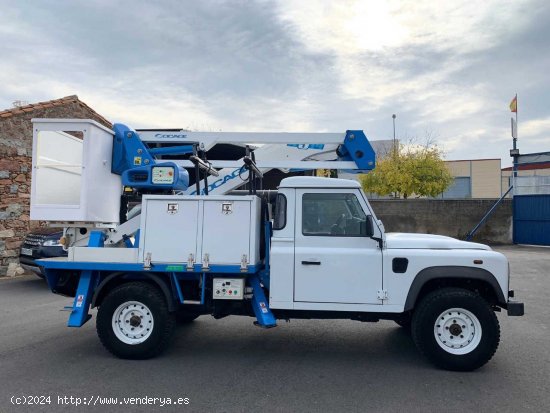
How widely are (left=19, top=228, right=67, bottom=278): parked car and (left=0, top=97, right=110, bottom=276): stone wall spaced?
1365 millimetres

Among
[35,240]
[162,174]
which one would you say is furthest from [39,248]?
[162,174]

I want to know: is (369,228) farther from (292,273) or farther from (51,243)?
(51,243)

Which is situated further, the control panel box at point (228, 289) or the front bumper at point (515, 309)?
the control panel box at point (228, 289)

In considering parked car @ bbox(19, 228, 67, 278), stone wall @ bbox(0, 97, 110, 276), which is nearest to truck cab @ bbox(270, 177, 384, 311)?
parked car @ bbox(19, 228, 67, 278)

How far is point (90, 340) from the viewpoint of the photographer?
6.27 m

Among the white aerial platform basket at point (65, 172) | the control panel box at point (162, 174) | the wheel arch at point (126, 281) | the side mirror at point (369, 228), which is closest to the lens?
the side mirror at point (369, 228)

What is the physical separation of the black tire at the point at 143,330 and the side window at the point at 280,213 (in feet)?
5.54

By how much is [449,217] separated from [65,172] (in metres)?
19.4

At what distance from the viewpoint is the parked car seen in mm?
10578

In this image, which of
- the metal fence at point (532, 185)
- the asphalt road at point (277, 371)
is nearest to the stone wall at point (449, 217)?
the metal fence at point (532, 185)

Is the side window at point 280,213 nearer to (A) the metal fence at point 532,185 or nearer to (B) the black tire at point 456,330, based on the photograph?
(B) the black tire at point 456,330

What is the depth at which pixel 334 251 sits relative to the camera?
17.3 ft

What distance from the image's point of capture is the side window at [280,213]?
5402 mm

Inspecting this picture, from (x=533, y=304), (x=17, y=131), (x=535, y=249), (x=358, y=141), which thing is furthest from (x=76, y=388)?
(x=535, y=249)
